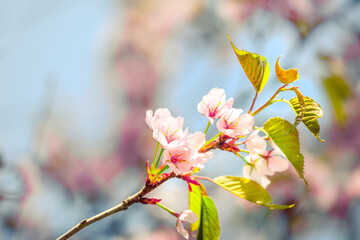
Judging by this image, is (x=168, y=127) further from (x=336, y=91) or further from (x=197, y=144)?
(x=336, y=91)

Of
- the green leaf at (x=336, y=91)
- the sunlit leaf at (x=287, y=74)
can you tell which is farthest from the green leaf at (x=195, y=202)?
the green leaf at (x=336, y=91)

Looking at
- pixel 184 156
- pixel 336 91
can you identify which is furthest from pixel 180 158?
pixel 336 91

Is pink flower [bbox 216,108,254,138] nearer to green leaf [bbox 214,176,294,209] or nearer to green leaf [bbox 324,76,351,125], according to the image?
green leaf [bbox 214,176,294,209]

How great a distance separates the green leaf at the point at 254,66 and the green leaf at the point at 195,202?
0.09 meters

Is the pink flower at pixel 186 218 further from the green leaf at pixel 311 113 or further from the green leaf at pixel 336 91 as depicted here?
the green leaf at pixel 336 91

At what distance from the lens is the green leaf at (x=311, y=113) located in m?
0.25

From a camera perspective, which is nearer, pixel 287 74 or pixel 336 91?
pixel 287 74

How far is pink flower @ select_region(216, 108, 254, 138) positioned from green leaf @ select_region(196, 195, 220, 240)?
60 millimetres

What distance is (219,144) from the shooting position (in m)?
0.29

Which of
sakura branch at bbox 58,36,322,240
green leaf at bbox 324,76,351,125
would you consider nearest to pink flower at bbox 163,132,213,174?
sakura branch at bbox 58,36,322,240

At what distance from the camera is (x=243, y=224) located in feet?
5.22

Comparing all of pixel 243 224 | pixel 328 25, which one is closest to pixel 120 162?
pixel 243 224

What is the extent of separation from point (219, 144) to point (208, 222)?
0.19 ft

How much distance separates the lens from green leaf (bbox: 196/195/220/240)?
279 mm
